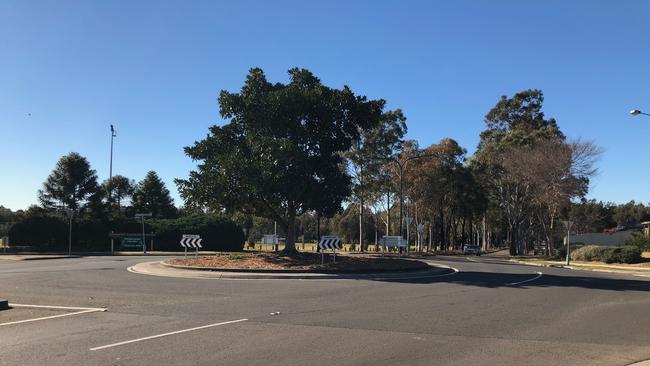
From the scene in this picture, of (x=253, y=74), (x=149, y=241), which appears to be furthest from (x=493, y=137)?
(x=253, y=74)

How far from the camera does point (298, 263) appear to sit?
26.2 meters

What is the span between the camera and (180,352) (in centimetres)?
834

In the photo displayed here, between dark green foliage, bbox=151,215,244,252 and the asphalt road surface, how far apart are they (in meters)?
36.5

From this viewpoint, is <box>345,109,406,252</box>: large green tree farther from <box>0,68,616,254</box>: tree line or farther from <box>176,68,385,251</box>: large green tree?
<box>176,68,385,251</box>: large green tree

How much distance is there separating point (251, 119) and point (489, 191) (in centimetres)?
4982

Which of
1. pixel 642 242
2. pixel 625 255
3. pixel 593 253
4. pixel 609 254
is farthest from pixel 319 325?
pixel 642 242

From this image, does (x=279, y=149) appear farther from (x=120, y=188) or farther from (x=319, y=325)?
(x=120, y=188)

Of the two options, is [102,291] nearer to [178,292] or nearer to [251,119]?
[178,292]

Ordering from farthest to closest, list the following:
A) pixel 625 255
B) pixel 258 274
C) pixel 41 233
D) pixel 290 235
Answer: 1. pixel 41 233
2. pixel 625 255
3. pixel 290 235
4. pixel 258 274

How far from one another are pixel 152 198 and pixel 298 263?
52322mm

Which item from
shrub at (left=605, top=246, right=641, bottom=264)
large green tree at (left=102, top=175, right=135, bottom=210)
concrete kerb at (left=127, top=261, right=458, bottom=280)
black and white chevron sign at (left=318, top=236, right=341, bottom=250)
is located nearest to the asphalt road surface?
concrete kerb at (left=127, top=261, right=458, bottom=280)

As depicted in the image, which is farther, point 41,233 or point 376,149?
point 376,149

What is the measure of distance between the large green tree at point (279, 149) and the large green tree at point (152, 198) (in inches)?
1831

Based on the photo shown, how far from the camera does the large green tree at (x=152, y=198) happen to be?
241ft
